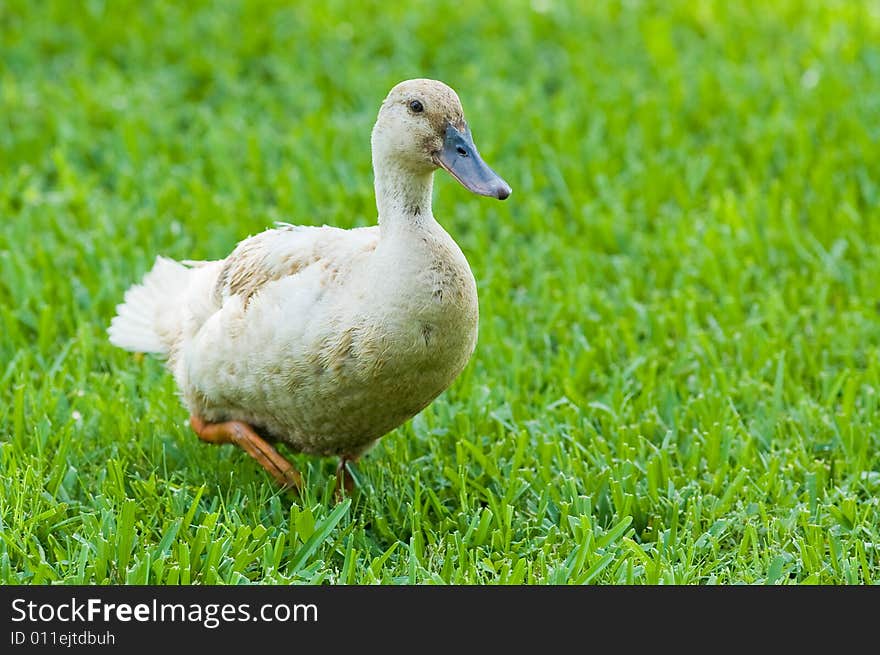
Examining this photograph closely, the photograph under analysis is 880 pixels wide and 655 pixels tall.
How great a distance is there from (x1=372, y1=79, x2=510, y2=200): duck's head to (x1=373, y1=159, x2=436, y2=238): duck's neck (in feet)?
0.16

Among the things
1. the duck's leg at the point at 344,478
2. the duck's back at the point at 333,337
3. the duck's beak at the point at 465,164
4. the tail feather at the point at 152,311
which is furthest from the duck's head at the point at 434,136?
the tail feather at the point at 152,311

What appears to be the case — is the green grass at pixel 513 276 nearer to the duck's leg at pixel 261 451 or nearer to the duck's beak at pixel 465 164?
the duck's leg at pixel 261 451

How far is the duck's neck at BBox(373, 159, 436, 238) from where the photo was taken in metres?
4.07

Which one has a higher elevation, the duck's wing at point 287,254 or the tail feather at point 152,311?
the tail feather at point 152,311

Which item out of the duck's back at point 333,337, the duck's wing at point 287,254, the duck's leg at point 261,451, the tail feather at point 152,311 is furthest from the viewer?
the tail feather at point 152,311

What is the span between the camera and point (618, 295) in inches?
236

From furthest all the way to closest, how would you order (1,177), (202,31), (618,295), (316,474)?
(202,31) → (1,177) → (618,295) → (316,474)

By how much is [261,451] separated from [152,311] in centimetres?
88

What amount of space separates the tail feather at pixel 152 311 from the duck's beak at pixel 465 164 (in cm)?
143

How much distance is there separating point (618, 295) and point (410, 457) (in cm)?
157

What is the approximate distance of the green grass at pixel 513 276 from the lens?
4259 mm

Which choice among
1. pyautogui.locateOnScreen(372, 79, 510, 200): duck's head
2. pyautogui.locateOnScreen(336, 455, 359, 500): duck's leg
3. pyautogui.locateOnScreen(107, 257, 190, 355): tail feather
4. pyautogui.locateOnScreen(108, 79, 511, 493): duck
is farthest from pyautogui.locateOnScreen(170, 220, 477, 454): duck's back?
pyautogui.locateOnScreen(107, 257, 190, 355): tail feather
